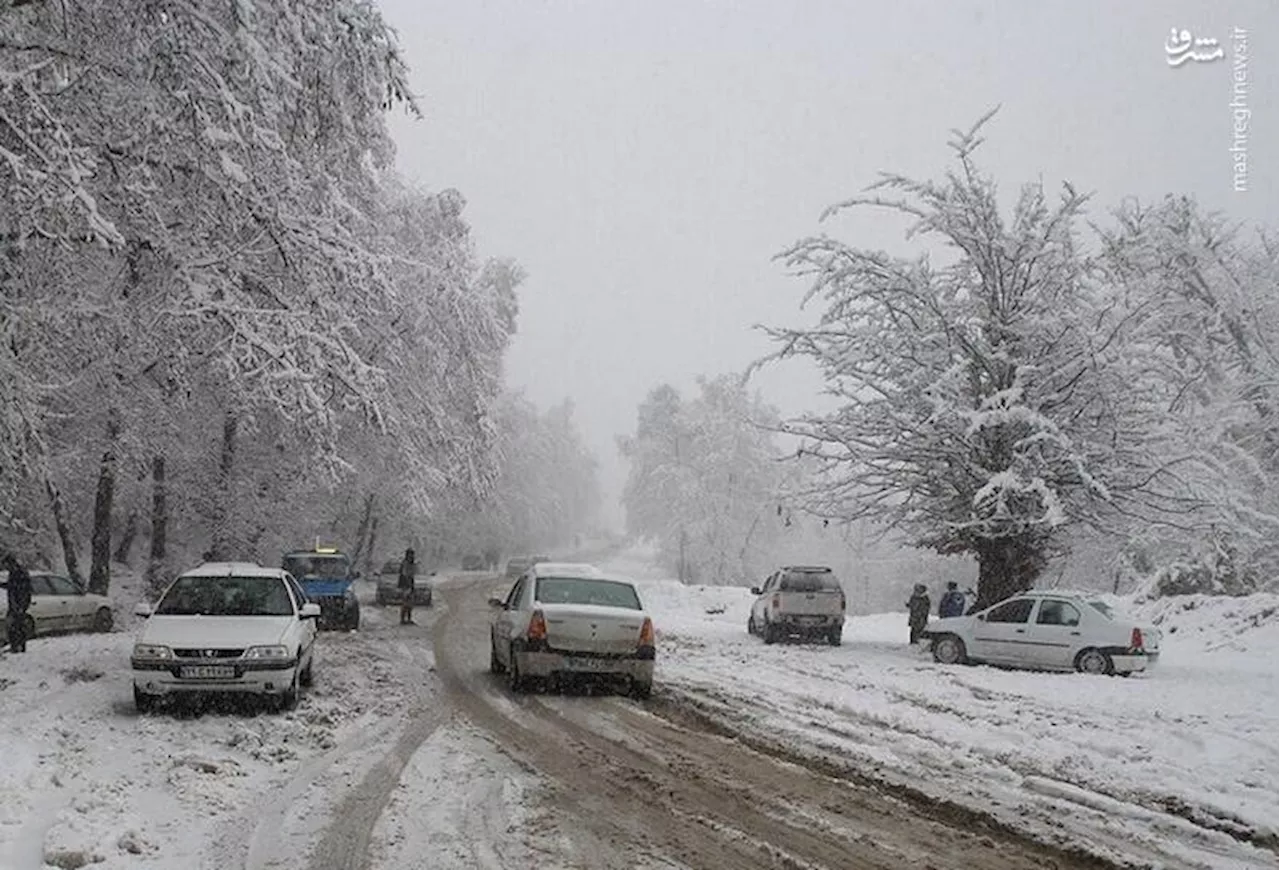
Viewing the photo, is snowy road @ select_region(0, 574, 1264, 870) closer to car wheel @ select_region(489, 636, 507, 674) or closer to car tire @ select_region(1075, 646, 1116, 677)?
car wheel @ select_region(489, 636, 507, 674)

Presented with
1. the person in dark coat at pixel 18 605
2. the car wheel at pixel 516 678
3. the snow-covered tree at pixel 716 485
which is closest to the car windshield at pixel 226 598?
the car wheel at pixel 516 678

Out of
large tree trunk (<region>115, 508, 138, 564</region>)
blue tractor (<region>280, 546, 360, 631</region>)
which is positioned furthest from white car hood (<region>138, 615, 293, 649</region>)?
large tree trunk (<region>115, 508, 138, 564</region>)

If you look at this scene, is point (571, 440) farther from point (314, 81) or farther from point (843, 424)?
point (314, 81)

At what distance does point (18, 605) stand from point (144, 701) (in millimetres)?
7001

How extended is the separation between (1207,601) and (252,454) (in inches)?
954

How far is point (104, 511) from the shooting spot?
70.9ft

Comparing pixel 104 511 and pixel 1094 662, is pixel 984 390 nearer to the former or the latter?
pixel 1094 662

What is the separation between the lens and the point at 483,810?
7.54 m

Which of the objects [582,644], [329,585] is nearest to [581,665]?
[582,644]

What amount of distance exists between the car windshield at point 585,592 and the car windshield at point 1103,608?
8.75m

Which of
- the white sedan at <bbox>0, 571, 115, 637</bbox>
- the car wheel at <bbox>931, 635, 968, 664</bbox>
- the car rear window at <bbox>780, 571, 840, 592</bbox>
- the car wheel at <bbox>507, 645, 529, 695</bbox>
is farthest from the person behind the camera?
the car rear window at <bbox>780, 571, 840, 592</bbox>

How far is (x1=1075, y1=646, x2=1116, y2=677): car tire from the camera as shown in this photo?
57.6 feet

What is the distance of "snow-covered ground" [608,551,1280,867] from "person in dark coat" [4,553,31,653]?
9.46 metres

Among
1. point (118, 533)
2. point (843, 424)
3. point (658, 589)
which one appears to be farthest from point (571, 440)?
point (843, 424)
